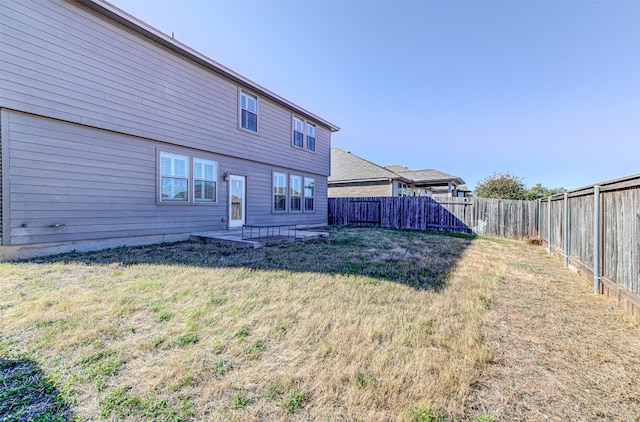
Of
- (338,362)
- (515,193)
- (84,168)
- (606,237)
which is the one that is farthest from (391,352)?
(515,193)

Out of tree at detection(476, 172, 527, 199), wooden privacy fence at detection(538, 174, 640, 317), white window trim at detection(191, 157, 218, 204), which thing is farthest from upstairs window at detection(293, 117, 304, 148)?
tree at detection(476, 172, 527, 199)

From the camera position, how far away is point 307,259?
5.77 metres

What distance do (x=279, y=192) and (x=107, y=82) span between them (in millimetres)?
6199

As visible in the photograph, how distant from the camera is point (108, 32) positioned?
244 inches

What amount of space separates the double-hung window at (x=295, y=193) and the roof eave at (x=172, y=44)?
2988mm

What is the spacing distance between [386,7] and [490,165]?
1917 centimetres

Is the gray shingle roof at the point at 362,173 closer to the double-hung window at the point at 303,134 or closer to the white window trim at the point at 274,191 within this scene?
the double-hung window at the point at 303,134

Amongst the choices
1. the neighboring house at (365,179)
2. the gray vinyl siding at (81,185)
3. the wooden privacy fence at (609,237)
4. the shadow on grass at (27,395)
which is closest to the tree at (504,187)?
the neighboring house at (365,179)

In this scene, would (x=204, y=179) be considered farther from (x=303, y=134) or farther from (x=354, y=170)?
(x=354, y=170)

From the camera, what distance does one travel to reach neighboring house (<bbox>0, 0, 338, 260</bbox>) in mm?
5176

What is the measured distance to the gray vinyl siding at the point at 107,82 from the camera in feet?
16.8

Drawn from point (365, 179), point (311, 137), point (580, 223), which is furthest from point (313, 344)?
point (365, 179)

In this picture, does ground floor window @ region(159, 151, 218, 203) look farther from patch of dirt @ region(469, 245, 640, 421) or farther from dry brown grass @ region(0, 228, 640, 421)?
patch of dirt @ region(469, 245, 640, 421)

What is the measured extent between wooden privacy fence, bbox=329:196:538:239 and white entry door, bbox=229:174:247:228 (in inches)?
275
